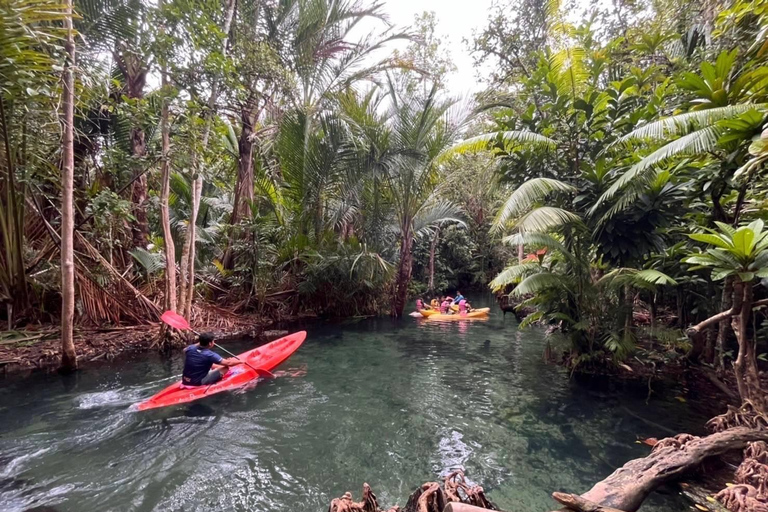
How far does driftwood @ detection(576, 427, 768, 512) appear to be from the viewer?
2.90m

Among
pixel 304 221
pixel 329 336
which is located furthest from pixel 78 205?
pixel 329 336

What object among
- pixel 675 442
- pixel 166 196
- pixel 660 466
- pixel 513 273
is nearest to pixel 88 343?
pixel 166 196

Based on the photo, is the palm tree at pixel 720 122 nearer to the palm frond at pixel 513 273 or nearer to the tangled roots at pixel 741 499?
the palm frond at pixel 513 273

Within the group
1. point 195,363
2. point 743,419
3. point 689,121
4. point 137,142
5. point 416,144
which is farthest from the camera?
point 416,144

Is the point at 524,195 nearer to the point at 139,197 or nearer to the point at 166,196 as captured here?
the point at 166,196

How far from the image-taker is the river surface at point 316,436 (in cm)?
356

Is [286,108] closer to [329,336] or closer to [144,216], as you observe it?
[144,216]

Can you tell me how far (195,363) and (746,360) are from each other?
6.96m

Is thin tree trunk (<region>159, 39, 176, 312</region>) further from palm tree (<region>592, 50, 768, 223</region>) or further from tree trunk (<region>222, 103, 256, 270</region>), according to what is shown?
palm tree (<region>592, 50, 768, 223</region>)

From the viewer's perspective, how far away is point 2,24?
3928mm

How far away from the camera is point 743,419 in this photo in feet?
12.8

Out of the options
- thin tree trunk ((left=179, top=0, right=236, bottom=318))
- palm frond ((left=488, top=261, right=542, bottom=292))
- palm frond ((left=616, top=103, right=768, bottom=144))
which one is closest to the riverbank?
thin tree trunk ((left=179, top=0, right=236, bottom=318))

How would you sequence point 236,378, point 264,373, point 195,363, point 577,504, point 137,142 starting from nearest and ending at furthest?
point 577,504, point 195,363, point 236,378, point 264,373, point 137,142

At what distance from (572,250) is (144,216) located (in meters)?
10.1
